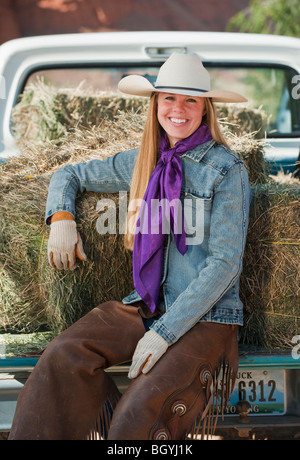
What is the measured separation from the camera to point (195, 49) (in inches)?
173

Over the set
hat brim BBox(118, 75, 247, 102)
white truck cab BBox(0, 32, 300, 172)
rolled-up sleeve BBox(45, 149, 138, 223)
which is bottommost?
rolled-up sleeve BBox(45, 149, 138, 223)

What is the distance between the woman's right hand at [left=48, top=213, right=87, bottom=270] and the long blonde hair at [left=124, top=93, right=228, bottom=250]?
0.22 m

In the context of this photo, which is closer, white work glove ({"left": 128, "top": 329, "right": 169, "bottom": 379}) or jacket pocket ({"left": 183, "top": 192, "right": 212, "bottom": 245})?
white work glove ({"left": 128, "top": 329, "right": 169, "bottom": 379})

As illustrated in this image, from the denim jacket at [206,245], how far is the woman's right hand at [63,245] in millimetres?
71

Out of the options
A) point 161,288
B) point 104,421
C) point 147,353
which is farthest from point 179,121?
point 104,421

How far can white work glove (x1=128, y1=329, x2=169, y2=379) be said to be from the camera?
228 centimetres

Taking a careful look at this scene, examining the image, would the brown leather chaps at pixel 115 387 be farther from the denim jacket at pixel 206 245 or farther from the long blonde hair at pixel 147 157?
the long blonde hair at pixel 147 157

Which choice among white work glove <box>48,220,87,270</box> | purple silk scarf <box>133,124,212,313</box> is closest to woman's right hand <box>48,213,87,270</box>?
white work glove <box>48,220,87,270</box>

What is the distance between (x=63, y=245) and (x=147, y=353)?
1.87 ft

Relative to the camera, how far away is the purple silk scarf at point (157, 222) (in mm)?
2520

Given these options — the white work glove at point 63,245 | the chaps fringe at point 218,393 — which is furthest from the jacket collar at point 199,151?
the chaps fringe at point 218,393

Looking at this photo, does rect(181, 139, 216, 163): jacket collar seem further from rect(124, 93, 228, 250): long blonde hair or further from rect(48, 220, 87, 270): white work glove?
rect(48, 220, 87, 270): white work glove

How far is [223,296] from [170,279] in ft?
0.74

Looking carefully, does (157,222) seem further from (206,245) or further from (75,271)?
(75,271)
